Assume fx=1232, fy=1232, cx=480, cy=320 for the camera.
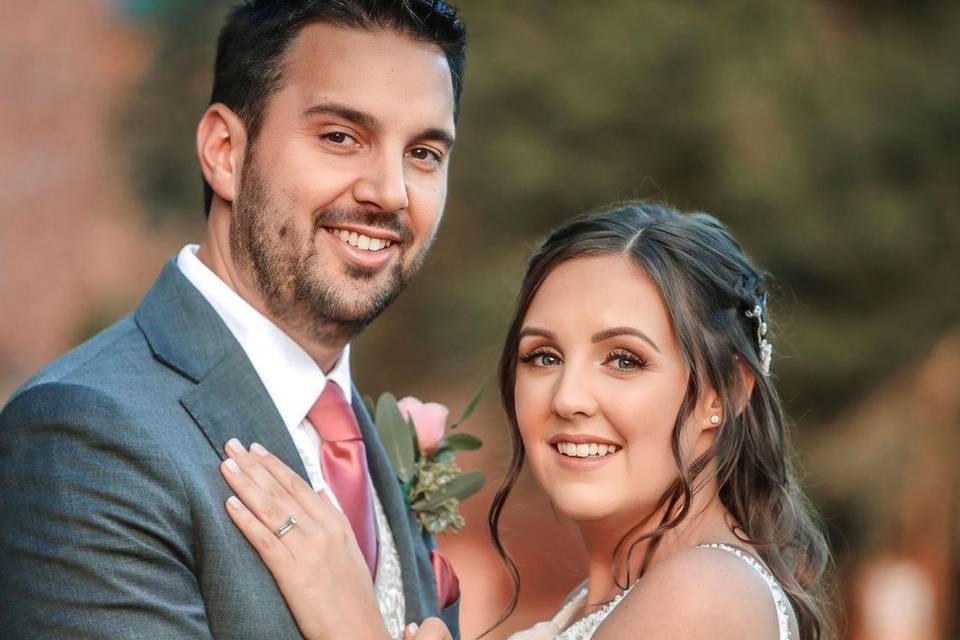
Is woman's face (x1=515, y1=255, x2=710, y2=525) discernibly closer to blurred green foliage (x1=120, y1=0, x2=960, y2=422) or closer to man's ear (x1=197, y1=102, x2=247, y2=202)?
man's ear (x1=197, y1=102, x2=247, y2=202)

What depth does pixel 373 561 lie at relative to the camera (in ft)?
9.96

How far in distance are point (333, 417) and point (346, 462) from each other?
122mm

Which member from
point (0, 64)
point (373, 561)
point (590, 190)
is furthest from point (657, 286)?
point (0, 64)

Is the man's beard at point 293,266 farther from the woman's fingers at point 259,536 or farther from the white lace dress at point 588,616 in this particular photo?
the white lace dress at point 588,616

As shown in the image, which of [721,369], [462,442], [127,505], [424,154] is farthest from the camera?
[462,442]

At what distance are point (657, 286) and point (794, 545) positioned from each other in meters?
0.72

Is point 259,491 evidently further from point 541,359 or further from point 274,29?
point 274,29

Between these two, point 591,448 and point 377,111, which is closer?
point 591,448

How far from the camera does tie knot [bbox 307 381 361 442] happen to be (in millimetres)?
3029

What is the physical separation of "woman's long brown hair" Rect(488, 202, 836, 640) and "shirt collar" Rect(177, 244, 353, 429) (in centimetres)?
54

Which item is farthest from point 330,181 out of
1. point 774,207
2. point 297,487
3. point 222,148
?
point 774,207

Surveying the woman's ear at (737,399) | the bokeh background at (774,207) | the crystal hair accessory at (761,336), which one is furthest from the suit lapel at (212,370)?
the bokeh background at (774,207)

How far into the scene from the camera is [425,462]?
354cm

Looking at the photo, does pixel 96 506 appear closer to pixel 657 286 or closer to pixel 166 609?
pixel 166 609
